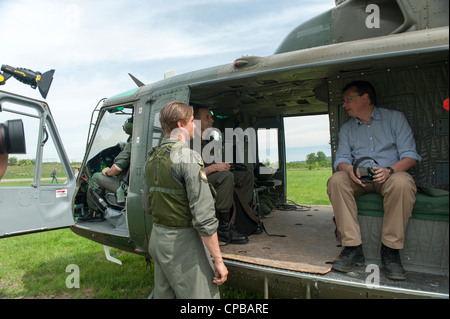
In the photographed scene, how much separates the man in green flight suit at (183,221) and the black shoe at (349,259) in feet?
3.10

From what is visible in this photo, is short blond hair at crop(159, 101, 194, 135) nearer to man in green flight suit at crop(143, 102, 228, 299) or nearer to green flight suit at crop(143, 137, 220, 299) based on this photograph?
man in green flight suit at crop(143, 102, 228, 299)

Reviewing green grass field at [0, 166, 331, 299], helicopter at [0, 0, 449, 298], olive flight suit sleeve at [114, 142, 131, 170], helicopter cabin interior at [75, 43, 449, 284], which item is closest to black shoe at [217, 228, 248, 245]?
helicopter at [0, 0, 449, 298]

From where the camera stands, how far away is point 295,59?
93.1 inches

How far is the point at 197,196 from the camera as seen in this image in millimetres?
1754

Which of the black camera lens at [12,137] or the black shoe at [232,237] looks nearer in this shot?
the black camera lens at [12,137]

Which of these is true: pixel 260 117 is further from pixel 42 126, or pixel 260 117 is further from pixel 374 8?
pixel 42 126

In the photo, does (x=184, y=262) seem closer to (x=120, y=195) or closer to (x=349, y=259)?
(x=349, y=259)

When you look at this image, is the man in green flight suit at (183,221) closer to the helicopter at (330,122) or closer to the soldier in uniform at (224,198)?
the helicopter at (330,122)

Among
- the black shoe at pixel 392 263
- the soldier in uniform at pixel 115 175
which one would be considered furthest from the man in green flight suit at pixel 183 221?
the soldier in uniform at pixel 115 175

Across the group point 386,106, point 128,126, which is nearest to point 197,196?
point 386,106

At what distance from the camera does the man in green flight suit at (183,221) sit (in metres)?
1.77

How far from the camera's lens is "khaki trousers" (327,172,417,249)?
2129 mm
